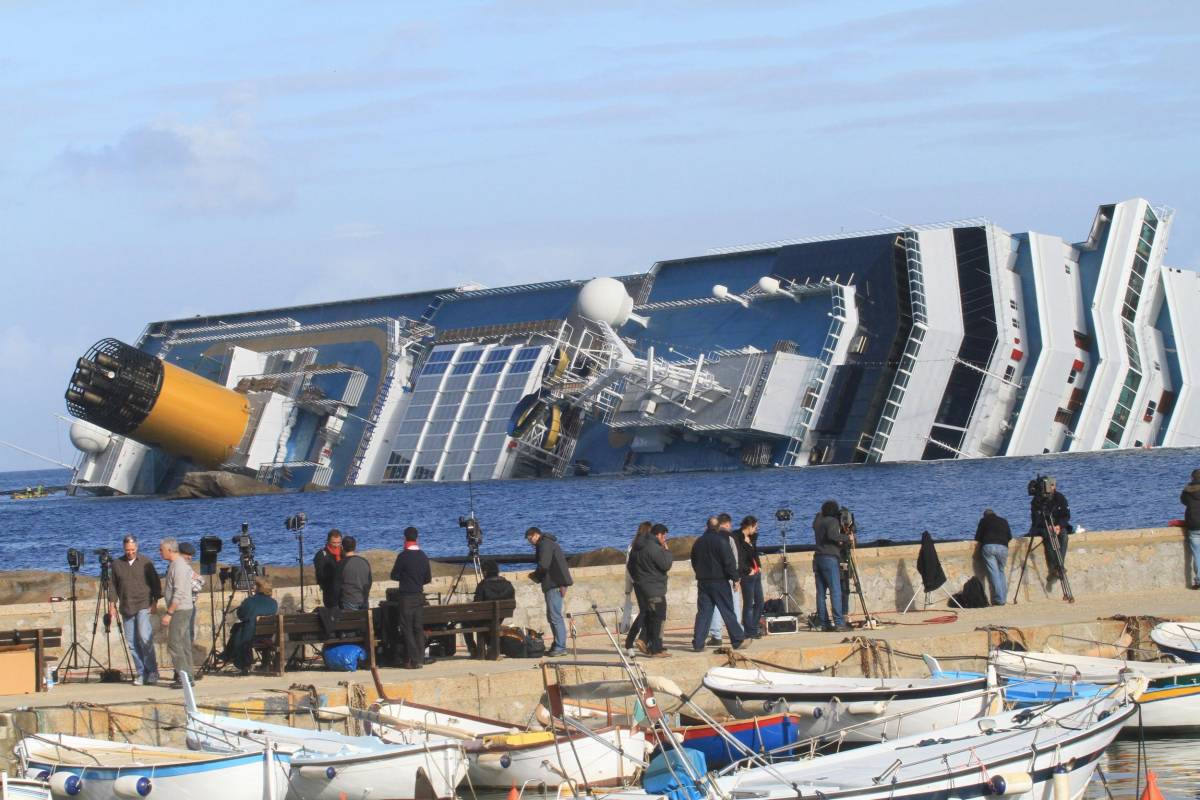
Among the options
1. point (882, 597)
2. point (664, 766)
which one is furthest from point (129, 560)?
point (882, 597)

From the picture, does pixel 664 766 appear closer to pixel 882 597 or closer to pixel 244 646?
pixel 244 646

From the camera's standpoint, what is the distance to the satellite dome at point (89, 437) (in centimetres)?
11175

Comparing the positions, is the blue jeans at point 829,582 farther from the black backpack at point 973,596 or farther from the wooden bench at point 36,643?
the wooden bench at point 36,643

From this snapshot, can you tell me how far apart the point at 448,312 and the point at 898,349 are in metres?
36.4

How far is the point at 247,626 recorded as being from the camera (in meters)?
19.0

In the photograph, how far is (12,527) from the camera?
9369 centimetres

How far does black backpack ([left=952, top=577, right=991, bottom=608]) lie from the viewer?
2341 centimetres

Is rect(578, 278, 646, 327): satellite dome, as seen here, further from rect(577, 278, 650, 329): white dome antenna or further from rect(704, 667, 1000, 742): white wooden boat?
rect(704, 667, 1000, 742): white wooden boat

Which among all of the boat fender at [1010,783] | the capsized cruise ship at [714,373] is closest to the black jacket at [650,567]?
the boat fender at [1010,783]

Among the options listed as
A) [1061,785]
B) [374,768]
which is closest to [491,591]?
[374,768]

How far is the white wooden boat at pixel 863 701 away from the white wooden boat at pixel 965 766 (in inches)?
40.1

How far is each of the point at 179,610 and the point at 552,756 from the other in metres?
5.32

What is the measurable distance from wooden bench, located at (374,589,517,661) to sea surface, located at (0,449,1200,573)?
29.3m

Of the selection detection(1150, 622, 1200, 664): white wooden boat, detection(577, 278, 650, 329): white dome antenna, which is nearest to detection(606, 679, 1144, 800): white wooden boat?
detection(1150, 622, 1200, 664): white wooden boat
